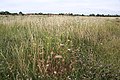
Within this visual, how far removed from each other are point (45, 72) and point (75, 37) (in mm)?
2962

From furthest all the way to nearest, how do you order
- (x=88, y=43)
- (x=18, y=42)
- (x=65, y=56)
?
(x=88, y=43), (x=18, y=42), (x=65, y=56)

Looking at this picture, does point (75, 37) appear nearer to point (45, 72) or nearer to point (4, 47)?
point (4, 47)

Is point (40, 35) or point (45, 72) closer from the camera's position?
point (45, 72)

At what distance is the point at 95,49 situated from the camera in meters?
6.12

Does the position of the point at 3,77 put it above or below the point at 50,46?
below

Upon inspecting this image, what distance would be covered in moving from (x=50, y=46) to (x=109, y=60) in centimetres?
120

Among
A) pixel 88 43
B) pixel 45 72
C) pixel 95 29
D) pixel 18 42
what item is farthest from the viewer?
pixel 95 29

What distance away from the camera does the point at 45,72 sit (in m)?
4.13

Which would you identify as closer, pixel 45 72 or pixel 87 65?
pixel 45 72

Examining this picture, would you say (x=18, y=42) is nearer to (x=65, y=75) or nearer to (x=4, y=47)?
(x=4, y=47)

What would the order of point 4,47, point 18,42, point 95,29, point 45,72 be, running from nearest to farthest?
1. point 45,72
2. point 4,47
3. point 18,42
4. point 95,29

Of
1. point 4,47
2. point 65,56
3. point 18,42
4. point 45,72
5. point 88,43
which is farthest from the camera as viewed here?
point 88,43

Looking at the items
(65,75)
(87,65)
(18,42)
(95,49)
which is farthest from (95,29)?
(65,75)

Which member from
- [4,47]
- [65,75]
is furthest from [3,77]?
[4,47]
